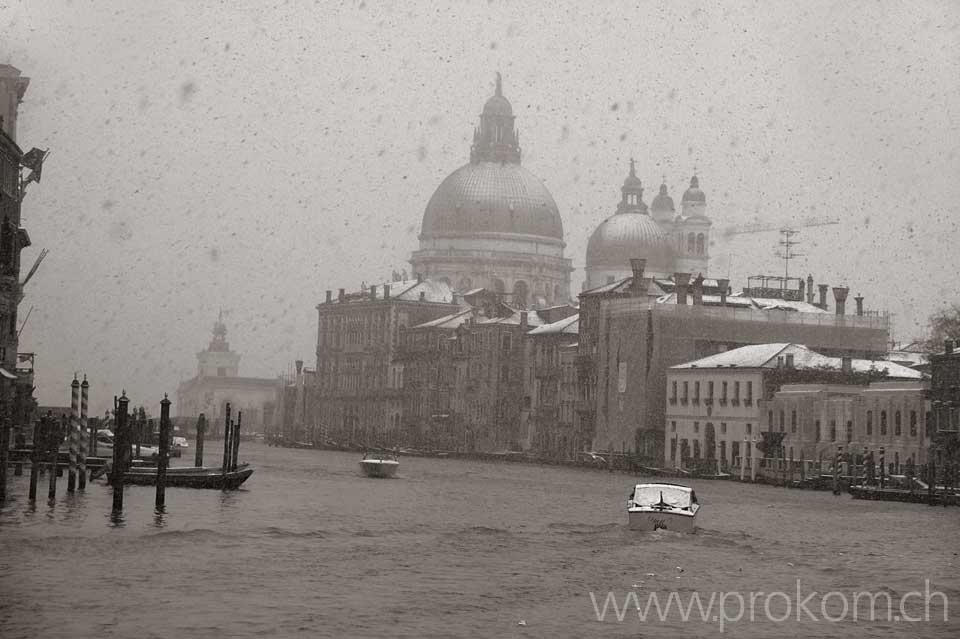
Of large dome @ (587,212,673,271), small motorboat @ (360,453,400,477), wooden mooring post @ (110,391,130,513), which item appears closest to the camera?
wooden mooring post @ (110,391,130,513)

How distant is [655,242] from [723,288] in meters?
50.8

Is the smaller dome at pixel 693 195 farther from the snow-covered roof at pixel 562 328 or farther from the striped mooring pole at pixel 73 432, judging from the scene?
the striped mooring pole at pixel 73 432

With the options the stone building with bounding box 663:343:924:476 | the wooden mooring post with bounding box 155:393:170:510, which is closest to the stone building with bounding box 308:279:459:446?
the stone building with bounding box 663:343:924:476

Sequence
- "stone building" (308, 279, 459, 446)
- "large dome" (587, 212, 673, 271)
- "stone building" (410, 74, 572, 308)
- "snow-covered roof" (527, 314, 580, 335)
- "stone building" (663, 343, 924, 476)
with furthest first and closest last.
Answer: "stone building" (410, 74, 572, 308) → "large dome" (587, 212, 673, 271) → "stone building" (308, 279, 459, 446) → "snow-covered roof" (527, 314, 580, 335) → "stone building" (663, 343, 924, 476)

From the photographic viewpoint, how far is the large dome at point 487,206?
5950 inches

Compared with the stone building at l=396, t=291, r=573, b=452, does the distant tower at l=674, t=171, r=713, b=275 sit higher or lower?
higher

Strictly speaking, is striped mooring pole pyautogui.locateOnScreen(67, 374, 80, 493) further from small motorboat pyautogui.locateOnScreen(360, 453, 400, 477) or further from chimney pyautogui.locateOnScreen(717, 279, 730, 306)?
chimney pyautogui.locateOnScreen(717, 279, 730, 306)

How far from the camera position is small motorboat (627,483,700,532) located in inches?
1580

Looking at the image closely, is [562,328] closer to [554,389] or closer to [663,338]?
[554,389]

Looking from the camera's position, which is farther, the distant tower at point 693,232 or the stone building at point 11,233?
the distant tower at point 693,232

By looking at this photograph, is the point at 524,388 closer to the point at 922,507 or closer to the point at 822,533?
the point at 922,507

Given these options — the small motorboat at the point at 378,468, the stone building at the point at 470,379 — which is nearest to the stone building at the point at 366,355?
the stone building at the point at 470,379

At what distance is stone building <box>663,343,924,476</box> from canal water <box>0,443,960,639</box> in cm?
1662

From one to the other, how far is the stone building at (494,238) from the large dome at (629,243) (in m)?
5.08
